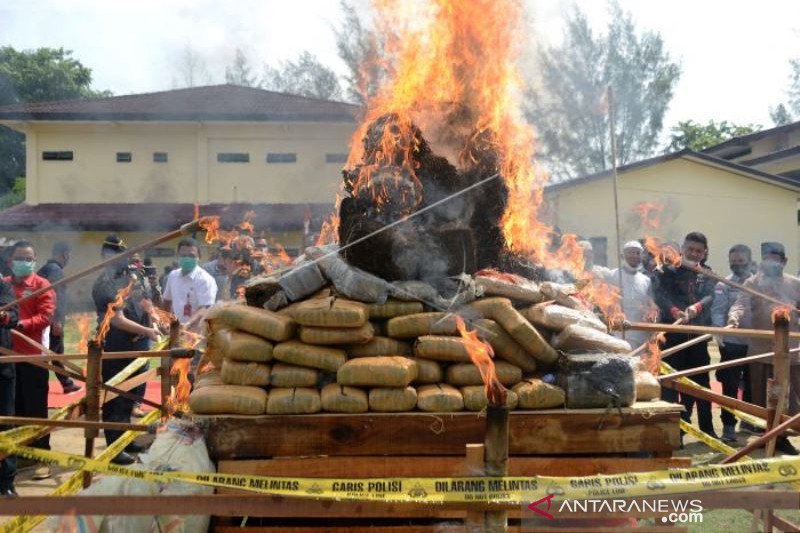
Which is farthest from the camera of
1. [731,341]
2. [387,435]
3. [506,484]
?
[731,341]

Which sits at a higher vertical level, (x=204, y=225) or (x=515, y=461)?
(x=204, y=225)

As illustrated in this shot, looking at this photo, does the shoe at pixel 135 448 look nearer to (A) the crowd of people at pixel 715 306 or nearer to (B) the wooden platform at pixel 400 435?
(B) the wooden platform at pixel 400 435

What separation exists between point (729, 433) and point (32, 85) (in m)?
32.9

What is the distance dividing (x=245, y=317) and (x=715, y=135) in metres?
55.1

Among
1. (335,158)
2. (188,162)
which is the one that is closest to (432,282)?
(335,158)

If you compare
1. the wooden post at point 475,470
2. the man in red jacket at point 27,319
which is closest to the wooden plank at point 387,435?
the wooden post at point 475,470

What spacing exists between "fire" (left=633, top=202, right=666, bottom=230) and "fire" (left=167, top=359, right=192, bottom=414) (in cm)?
1778

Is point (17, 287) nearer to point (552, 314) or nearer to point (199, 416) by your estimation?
point (199, 416)

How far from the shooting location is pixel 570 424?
12.3ft

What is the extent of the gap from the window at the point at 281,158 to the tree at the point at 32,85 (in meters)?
9.29

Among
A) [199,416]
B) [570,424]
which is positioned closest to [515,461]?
[570,424]

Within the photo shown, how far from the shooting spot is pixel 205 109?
2355 cm

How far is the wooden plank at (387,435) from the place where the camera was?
370cm

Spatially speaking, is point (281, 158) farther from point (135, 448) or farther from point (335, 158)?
point (135, 448)
